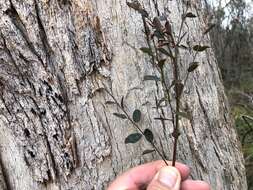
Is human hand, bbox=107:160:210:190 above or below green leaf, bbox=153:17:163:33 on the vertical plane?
below

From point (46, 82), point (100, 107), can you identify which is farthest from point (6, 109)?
point (100, 107)

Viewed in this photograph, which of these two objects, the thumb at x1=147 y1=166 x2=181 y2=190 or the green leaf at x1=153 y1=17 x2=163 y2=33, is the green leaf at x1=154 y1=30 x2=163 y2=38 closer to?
the green leaf at x1=153 y1=17 x2=163 y2=33

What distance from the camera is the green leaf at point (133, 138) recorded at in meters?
1.44

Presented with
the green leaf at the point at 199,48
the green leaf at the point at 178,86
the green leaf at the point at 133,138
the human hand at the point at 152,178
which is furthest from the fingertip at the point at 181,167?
the green leaf at the point at 199,48

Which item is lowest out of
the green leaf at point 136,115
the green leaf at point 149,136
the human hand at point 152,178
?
the human hand at point 152,178

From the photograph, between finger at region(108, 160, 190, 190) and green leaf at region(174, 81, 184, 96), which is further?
finger at region(108, 160, 190, 190)

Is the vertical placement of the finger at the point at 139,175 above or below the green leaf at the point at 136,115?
below

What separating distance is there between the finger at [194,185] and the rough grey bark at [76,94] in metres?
0.10

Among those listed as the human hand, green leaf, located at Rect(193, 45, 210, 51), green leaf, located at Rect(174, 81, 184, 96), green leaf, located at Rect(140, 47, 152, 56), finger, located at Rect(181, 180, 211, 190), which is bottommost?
finger, located at Rect(181, 180, 211, 190)

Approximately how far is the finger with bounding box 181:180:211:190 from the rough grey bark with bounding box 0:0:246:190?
0.10m

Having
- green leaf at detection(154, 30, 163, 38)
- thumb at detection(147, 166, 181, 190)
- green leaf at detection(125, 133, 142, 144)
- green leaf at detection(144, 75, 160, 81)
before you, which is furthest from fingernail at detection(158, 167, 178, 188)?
green leaf at detection(154, 30, 163, 38)

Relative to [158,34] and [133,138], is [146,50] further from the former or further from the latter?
[133,138]

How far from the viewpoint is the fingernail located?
55.3 inches

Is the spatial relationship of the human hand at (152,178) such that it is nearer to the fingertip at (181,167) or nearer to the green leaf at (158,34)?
the fingertip at (181,167)
